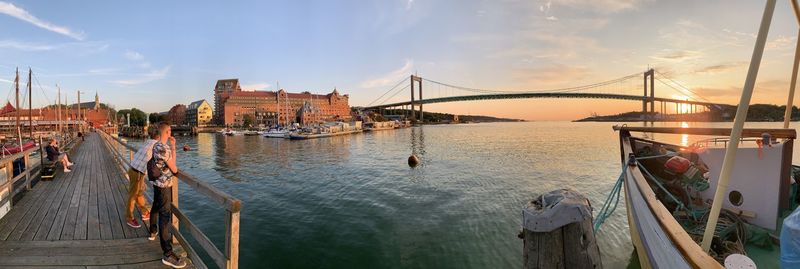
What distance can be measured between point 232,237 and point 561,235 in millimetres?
2945

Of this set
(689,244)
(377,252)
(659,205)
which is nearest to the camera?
(689,244)

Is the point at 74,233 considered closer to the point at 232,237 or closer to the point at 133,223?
the point at 133,223

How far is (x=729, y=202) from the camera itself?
5.01 meters

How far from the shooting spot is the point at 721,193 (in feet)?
8.67

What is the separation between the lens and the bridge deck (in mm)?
4461

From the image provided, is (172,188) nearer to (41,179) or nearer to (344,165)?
(41,179)

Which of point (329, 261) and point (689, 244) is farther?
point (329, 261)

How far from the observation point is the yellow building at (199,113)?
13825cm

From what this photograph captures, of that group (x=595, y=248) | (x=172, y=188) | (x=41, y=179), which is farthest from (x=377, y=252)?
(x=41, y=179)

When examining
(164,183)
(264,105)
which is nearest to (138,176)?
(164,183)

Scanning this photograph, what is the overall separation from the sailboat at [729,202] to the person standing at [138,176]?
571cm

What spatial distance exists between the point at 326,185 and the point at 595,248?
13.2 metres

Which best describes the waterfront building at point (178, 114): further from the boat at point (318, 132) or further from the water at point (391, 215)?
the water at point (391, 215)

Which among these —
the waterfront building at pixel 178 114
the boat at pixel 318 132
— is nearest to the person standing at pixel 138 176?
the boat at pixel 318 132
